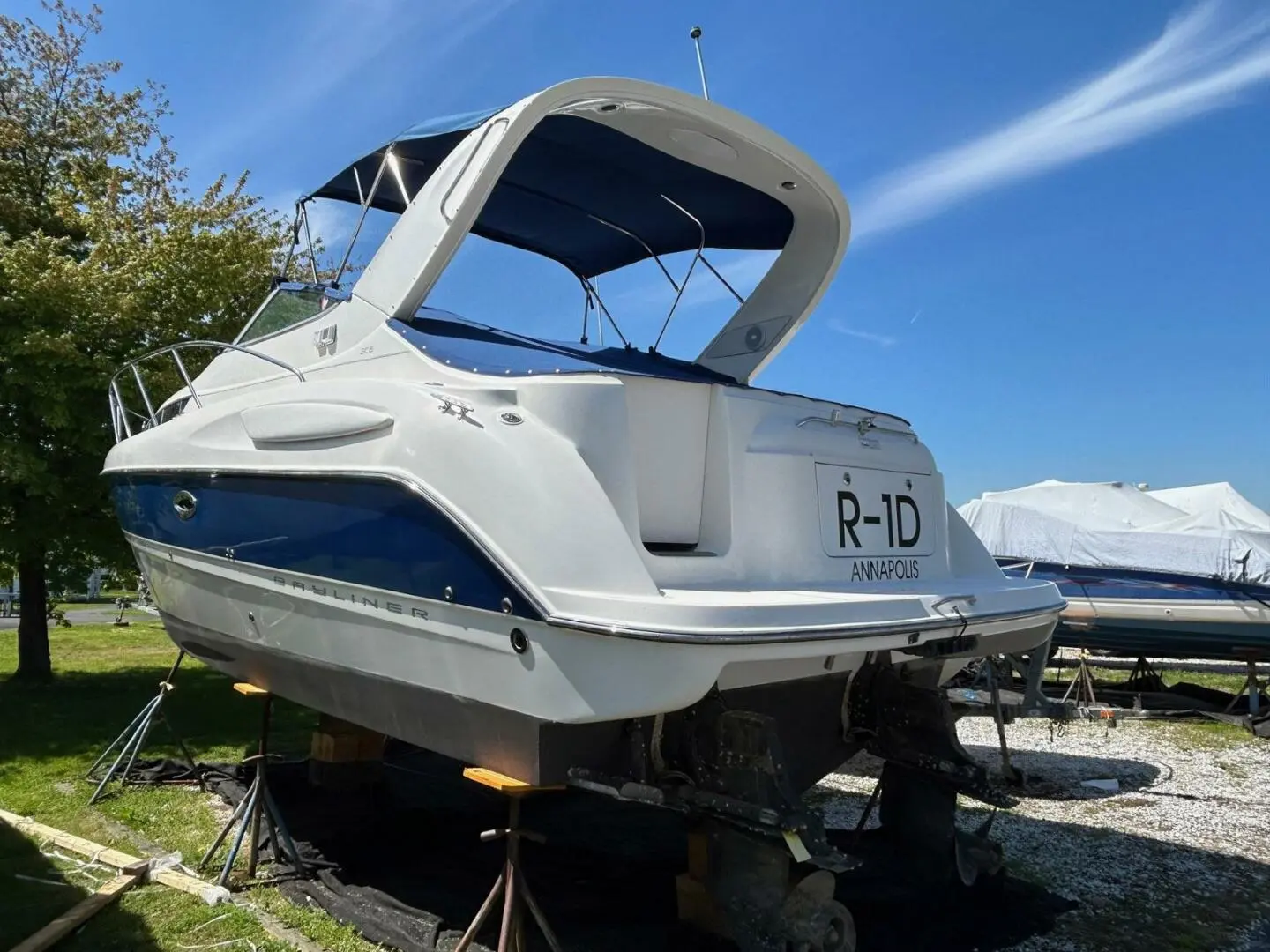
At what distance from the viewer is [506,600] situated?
A: 8.57 feet

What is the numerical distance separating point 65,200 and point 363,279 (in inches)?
294

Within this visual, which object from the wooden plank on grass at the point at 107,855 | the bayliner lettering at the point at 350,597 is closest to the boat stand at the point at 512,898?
the bayliner lettering at the point at 350,597

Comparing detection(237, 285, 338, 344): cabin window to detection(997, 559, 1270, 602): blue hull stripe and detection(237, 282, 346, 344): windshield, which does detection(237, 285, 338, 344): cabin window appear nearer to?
detection(237, 282, 346, 344): windshield

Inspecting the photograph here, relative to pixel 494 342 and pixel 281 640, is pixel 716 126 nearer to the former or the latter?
pixel 494 342

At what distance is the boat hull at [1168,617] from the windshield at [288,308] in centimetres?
730

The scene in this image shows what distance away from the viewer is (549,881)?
4.04m

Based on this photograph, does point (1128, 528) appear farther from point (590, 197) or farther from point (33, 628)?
point (33, 628)

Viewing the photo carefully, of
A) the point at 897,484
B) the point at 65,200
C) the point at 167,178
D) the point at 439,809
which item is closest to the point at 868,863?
the point at 897,484

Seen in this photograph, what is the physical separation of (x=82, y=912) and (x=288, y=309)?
8.88ft

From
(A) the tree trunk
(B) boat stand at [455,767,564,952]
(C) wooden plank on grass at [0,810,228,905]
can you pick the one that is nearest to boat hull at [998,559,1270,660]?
(B) boat stand at [455,767,564,952]

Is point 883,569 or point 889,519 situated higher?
point 889,519

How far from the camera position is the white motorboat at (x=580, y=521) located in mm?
2604

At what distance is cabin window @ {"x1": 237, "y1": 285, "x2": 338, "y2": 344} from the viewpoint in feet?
13.6

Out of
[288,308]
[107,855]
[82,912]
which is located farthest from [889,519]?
[107,855]
